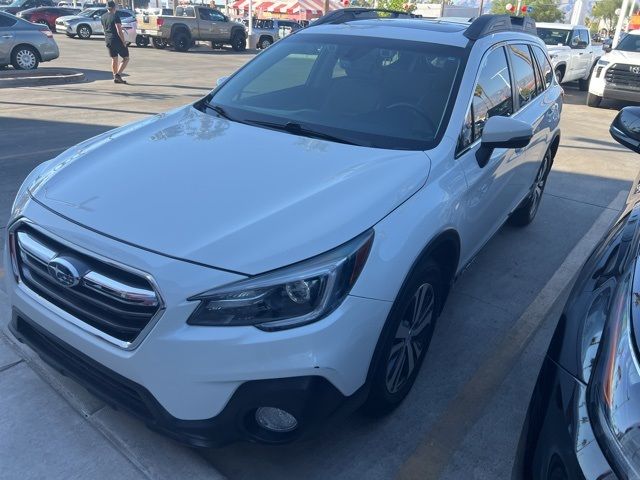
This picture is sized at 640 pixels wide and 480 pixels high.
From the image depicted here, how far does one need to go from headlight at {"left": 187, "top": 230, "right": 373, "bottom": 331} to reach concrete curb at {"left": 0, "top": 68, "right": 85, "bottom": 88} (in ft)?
39.9

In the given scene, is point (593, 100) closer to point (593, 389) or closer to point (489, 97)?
point (489, 97)

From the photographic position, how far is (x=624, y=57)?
1315cm

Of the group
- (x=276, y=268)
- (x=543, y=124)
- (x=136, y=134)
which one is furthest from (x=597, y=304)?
(x=543, y=124)

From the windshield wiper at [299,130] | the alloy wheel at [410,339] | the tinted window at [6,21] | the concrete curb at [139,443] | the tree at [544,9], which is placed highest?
the tree at [544,9]

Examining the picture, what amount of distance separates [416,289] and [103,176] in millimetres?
1547

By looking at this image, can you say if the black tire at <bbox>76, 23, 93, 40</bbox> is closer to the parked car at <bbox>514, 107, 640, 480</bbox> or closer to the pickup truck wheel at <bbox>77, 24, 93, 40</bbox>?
the pickup truck wheel at <bbox>77, 24, 93, 40</bbox>

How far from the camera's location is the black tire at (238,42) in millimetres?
27281

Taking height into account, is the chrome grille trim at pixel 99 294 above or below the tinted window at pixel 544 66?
below

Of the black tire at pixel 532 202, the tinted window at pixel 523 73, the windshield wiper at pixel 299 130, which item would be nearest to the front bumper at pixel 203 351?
the windshield wiper at pixel 299 130

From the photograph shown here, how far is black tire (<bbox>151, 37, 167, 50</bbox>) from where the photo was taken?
82.9 ft

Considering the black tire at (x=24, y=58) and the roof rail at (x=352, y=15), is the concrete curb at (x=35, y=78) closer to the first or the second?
the black tire at (x=24, y=58)

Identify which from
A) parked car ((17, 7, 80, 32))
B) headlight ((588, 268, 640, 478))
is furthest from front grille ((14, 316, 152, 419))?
parked car ((17, 7, 80, 32))

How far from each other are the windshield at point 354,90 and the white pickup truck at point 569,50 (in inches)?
502

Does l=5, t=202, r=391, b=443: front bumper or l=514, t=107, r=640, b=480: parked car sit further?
l=5, t=202, r=391, b=443: front bumper
